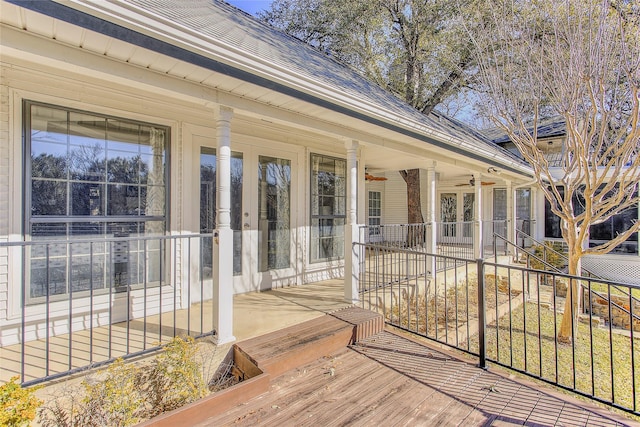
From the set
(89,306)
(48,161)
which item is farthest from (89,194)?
(89,306)

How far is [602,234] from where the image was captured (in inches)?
432

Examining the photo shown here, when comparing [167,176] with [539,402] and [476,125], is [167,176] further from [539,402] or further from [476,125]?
[476,125]

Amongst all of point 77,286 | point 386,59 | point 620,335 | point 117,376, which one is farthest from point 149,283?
point 386,59

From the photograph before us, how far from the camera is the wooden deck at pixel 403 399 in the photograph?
2.29 metres

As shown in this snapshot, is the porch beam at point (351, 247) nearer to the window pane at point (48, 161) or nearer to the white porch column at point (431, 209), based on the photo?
the white porch column at point (431, 209)

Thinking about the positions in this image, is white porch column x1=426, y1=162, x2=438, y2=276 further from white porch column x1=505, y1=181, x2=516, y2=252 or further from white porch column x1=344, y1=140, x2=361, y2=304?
white porch column x1=505, y1=181, x2=516, y2=252

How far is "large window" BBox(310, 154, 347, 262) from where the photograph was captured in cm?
569

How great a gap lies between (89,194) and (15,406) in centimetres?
220

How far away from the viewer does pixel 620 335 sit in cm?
612

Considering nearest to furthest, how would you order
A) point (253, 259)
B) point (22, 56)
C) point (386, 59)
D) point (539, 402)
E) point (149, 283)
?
point (22, 56), point (539, 402), point (149, 283), point (253, 259), point (386, 59)

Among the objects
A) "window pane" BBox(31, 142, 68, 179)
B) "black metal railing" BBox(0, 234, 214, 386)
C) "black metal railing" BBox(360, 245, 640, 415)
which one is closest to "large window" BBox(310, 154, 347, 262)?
"black metal railing" BBox(360, 245, 640, 415)

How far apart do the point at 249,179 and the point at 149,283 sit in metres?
1.92

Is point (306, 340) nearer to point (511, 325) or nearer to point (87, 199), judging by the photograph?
point (87, 199)

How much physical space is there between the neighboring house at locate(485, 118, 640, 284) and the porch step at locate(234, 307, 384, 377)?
364 inches
